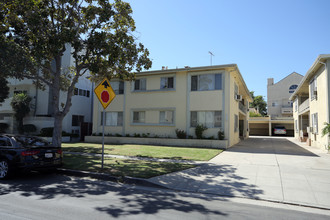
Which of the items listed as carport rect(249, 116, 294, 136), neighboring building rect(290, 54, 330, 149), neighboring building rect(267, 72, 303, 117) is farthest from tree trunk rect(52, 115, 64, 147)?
neighboring building rect(267, 72, 303, 117)

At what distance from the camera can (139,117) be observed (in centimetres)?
2036

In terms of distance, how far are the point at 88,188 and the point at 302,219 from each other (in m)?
5.08

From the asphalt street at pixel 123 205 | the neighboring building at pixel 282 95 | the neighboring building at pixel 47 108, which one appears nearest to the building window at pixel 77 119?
the neighboring building at pixel 47 108

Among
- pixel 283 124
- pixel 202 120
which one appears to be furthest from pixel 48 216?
pixel 283 124

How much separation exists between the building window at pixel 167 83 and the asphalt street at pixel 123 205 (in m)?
13.4

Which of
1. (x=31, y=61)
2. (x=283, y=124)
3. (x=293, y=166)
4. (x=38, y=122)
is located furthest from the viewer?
(x=283, y=124)

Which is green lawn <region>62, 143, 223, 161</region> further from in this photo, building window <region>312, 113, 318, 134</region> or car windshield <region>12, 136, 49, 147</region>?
building window <region>312, 113, 318, 134</region>

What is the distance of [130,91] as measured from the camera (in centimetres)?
2069

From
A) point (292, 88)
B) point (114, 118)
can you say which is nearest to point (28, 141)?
point (114, 118)

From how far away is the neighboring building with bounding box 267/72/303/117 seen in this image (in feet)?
149

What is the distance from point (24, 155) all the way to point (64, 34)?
5405 mm

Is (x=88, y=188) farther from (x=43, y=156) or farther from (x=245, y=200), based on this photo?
(x=245, y=200)

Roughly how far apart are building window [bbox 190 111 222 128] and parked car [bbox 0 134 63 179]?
1194 cm

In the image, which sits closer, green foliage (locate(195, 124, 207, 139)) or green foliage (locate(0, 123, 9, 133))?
green foliage (locate(195, 124, 207, 139))
